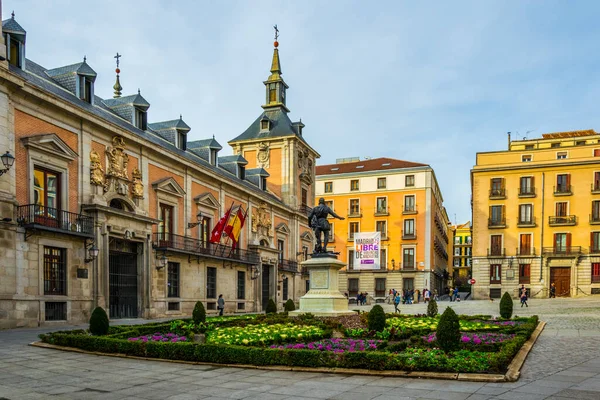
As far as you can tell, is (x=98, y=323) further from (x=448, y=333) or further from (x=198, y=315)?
(x=448, y=333)

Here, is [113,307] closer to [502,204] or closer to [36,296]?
[36,296]

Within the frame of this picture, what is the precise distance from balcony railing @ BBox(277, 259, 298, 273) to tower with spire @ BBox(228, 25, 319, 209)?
5384mm

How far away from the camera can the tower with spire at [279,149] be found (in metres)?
49.6

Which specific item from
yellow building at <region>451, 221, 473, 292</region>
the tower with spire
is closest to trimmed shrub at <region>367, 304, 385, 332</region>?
the tower with spire

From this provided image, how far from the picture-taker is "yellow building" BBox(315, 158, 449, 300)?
6197 centimetres

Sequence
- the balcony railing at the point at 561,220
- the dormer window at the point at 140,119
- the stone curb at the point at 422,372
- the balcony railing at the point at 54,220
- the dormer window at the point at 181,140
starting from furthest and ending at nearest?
the balcony railing at the point at 561,220 < the dormer window at the point at 181,140 < the dormer window at the point at 140,119 < the balcony railing at the point at 54,220 < the stone curb at the point at 422,372

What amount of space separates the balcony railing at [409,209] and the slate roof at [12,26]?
48.4 m

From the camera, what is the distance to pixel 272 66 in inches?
2174

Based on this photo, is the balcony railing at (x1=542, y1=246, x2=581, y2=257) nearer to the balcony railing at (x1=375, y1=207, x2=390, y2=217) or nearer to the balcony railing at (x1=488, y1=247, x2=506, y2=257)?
the balcony railing at (x1=488, y1=247, x2=506, y2=257)

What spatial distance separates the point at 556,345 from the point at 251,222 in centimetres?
2926

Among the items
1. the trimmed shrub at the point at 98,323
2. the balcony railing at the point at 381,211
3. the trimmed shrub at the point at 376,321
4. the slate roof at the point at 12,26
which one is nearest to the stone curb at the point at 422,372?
the trimmed shrub at the point at 98,323

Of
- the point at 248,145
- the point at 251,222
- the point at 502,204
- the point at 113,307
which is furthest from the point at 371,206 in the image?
the point at 113,307

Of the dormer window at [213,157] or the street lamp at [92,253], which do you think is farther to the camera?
the dormer window at [213,157]

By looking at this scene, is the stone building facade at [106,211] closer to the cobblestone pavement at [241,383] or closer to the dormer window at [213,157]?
the dormer window at [213,157]
